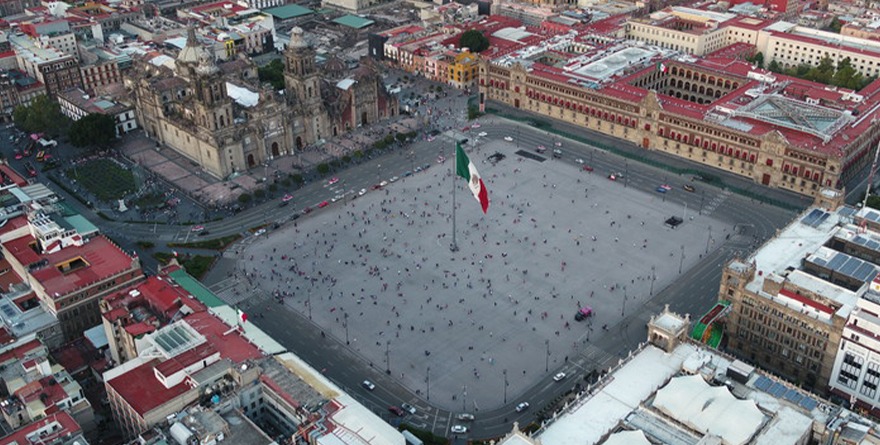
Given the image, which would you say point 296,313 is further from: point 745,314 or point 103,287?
point 745,314

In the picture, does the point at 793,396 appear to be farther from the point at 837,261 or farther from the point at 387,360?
Result: the point at 387,360

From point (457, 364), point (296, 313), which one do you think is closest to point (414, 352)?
point (457, 364)

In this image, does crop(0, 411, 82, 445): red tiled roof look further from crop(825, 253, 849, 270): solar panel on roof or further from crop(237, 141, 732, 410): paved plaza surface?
crop(825, 253, 849, 270): solar panel on roof

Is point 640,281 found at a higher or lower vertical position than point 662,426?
lower

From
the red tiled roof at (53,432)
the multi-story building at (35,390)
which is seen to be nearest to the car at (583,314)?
the multi-story building at (35,390)

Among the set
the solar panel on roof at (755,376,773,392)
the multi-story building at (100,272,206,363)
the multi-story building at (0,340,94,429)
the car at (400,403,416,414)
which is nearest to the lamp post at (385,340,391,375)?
the car at (400,403,416,414)

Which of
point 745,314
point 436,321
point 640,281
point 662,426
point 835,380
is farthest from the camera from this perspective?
point 640,281

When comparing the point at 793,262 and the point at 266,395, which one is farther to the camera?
the point at 793,262

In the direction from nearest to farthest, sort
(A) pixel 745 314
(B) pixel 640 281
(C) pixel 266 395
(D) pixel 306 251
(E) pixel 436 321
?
(C) pixel 266 395
(A) pixel 745 314
(E) pixel 436 321
(B) pixel 640 281
(D) pixel 306 251
